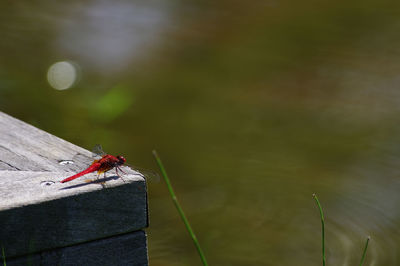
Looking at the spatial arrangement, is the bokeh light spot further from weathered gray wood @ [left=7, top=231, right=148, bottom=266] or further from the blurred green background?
weathered gray wood @ [left=7, top=231, right=148, bottom=266]

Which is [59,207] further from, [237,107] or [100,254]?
[237,107]

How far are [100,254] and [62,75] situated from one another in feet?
6.74

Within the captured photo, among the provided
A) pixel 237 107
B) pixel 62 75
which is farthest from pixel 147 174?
pixel 62 75

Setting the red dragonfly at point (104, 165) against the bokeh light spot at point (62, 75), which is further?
the bokeh light spot at point (62, 75)

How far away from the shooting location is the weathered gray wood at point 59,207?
992mm

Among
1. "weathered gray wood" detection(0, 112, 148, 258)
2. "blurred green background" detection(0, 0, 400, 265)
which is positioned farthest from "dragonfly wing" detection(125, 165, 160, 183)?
"blurred green background" detection(0, 0, 400, 265)

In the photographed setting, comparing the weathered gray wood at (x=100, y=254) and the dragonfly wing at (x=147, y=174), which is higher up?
the dragonfly wing at (x=147, y=174)

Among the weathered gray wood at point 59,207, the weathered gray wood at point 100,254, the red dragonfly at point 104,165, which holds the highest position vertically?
the red dragonfly at point 104,165

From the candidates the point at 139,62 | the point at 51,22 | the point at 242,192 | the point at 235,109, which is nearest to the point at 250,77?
the point at 235,109

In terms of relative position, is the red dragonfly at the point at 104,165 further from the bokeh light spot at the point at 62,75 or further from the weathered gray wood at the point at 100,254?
the bokeh light spot at the point at 62,75

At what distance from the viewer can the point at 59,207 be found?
39.8 inches

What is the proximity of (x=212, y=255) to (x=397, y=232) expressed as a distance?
23.9 inches

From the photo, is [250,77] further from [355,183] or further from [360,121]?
[355,183]

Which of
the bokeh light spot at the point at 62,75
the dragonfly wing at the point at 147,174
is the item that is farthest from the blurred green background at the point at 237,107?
the dragonfly wing at the point at 147,174
